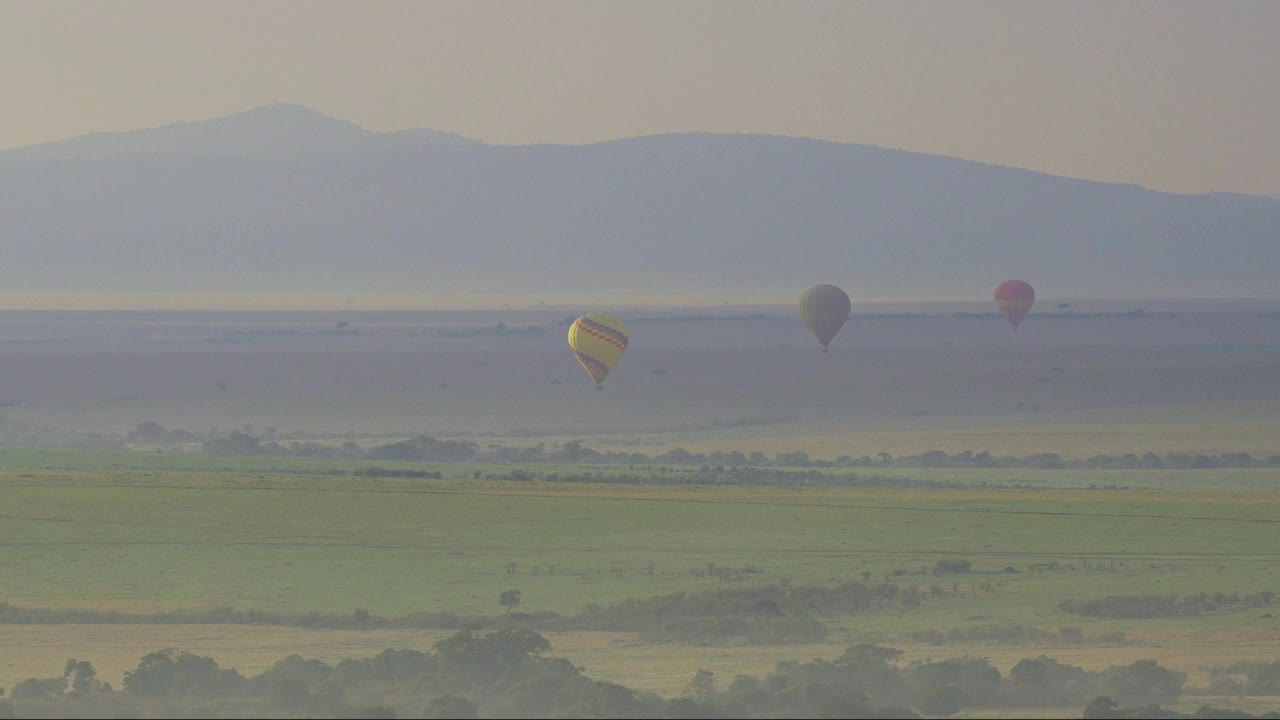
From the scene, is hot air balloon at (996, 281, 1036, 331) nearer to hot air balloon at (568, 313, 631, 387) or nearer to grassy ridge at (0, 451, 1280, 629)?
hot air balloon at (568, 313, 631, 387)

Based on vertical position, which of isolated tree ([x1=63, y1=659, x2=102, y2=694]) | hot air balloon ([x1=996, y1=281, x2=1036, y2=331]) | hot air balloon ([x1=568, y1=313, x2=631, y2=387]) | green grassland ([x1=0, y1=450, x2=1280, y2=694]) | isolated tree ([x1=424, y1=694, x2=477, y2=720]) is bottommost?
isolated tree ([x1=424, y1=694, x2=477, y2=720])

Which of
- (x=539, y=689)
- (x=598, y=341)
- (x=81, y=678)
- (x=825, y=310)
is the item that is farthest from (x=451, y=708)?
(x=825, y=310)

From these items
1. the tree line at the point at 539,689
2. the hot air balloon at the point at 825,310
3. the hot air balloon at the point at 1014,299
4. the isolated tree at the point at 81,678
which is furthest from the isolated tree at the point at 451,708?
the hot air balloon at the point at 1014,299

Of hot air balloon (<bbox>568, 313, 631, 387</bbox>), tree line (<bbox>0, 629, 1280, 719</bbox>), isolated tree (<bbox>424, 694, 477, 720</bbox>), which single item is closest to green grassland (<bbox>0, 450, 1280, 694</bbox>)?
tree line (<bbox>0, 629, 1280, 719</bbox>)

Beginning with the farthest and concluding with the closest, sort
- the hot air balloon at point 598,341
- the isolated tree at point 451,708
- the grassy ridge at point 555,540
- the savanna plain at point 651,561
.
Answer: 1. the hot air balloon at point 598,341
2. the grassy ridge at point 555,540
3. the savanna plain at point 651,561
4. the isolated tree at point 451,708

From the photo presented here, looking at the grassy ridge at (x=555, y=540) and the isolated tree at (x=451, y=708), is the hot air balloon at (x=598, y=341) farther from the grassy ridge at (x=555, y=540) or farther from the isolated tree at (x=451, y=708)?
the isolated tree at (x=451, y=708)
